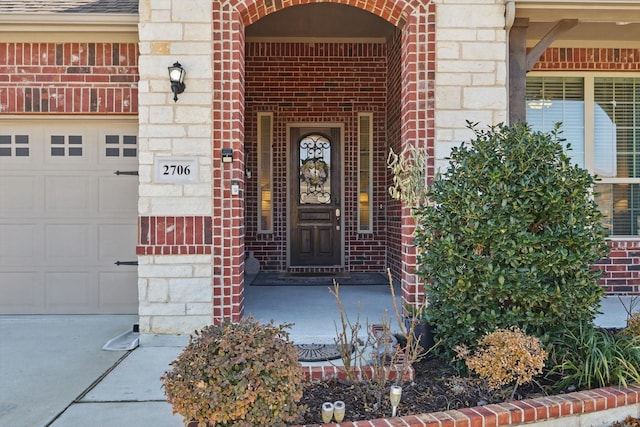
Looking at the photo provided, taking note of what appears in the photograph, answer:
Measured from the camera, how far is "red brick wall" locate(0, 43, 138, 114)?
507 cm

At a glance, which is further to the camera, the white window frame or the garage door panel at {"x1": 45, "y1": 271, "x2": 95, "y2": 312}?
the white window frame

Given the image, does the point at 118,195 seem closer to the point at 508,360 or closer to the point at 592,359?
the point at 508,360

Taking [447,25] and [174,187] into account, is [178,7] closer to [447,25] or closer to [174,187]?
[174,187]

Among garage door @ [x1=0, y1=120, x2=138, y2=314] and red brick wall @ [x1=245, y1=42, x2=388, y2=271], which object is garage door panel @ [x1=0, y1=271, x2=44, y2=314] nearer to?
garage door @ [x1=0, y1=120, x2=138, y2=314]

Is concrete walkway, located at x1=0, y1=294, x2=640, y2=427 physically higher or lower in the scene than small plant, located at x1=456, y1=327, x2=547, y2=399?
lower

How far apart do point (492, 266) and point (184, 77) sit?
10.3 feet

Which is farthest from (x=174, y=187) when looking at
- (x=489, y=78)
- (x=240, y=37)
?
(x=489, y=78)

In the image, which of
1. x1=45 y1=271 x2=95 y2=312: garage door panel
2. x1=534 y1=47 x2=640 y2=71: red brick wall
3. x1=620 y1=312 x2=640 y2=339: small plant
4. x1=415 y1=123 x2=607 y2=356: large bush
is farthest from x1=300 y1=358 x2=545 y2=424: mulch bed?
x1=534 y1=47 x2=640 y2=71: red brick wall

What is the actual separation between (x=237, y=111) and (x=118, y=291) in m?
2.54

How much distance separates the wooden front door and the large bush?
4.45 meters

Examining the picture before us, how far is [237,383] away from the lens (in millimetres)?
2277

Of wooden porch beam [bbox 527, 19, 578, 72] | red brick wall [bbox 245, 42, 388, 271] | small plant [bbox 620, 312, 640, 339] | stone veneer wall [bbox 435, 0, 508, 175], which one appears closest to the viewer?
small plant [bbox 620, 312, 640, 339]

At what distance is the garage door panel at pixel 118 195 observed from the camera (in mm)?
5359

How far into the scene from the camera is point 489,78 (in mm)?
4531
